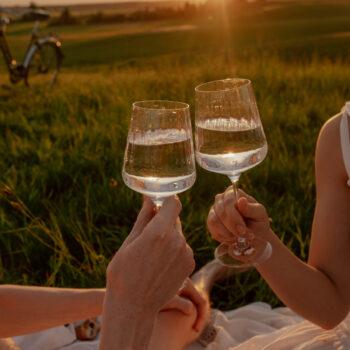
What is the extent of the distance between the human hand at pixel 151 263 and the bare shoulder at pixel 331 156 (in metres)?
0.81

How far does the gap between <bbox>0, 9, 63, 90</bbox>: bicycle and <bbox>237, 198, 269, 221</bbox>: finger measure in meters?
9.07

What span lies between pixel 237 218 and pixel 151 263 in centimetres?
46

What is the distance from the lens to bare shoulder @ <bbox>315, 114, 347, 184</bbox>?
1.87 meters

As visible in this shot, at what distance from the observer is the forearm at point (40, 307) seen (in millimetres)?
1930

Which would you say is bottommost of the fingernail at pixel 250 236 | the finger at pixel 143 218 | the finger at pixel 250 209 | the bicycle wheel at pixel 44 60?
the bicycle wheel at pixel 44 60

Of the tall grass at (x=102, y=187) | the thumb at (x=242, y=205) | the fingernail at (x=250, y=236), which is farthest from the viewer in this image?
the tall grass at (x=102, y=187)

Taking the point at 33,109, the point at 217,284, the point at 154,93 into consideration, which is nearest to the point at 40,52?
the point at 33,109

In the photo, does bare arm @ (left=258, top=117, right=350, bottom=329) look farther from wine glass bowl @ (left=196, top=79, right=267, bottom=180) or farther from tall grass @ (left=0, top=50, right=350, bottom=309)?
tall grass @ (left=0, top=50, right=350, bottom=309)

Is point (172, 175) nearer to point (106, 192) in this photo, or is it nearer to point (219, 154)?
point (219, 154)

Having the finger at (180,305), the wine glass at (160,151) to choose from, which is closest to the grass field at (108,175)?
the finger at (180,305)

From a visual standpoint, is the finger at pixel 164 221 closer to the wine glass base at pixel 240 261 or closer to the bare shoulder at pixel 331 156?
the wine glass base at pixel 240 261

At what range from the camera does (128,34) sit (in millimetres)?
36156

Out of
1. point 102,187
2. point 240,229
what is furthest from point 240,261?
point 102,187

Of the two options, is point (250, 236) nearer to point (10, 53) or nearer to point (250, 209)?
point (250, 209)
